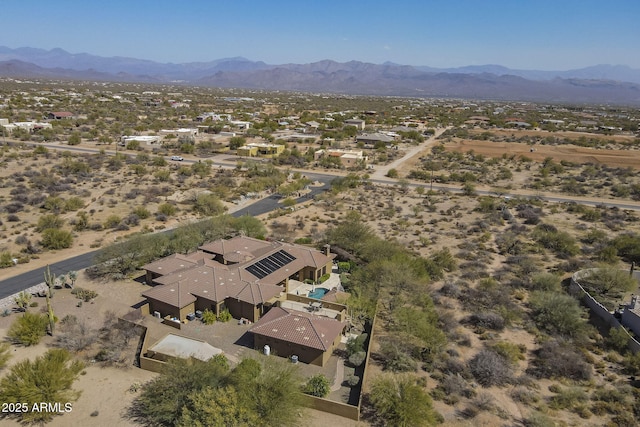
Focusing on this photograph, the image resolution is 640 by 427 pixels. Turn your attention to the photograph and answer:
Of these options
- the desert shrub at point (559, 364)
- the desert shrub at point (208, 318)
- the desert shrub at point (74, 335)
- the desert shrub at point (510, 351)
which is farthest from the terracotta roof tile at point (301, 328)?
the desert shrub at point (559, 364)

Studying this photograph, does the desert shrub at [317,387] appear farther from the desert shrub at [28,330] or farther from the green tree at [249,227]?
the green tree at [249,227]

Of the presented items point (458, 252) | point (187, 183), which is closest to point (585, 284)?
point (458, 252)

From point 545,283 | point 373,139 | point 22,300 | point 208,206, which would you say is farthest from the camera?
point 373,139

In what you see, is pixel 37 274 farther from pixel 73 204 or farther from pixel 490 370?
pixel 490 370

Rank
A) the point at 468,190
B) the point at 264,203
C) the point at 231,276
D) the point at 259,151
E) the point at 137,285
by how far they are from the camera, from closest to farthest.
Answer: the point at 231,276 → the point at 137,285 → the point at 264,203 → the point at 468,190 → the point at 259,151

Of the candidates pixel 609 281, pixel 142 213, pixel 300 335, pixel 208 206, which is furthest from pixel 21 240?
pixel 609 281

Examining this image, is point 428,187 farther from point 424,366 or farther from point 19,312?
point 19,312

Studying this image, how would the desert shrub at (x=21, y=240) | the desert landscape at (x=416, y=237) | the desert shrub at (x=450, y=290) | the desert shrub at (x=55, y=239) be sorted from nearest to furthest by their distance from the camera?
1. the desert landscape at (x=416, y=237)
2. the desert shrub at (x=450, y=290)
3. the desert shrub at (x=55, y=239)
4. the desert shrub at (x=21, y=240)

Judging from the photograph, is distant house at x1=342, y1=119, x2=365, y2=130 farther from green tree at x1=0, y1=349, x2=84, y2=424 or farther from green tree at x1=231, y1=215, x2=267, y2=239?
green tree at x1=0, y1=349, x2=84, y2=424
